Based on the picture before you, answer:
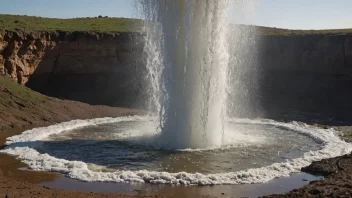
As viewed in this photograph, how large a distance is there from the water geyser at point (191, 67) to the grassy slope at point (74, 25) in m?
23.2

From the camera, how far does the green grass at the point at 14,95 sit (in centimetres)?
3300

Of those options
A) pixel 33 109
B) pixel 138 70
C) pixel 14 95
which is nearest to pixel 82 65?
pixel 138 70

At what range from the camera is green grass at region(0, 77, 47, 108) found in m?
33.0

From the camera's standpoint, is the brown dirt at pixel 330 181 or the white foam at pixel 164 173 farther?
the white foam at pixel 164 173

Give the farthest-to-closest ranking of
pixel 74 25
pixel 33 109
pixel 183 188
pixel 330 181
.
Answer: pixel 74 25, pixel 33 109, pixel 183 188, pixel 330 181

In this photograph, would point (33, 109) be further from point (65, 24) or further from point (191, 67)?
point (65, 24)

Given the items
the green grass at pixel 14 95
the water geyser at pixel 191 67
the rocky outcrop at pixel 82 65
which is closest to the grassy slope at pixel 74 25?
the rocky outcrop at pixel 82 65

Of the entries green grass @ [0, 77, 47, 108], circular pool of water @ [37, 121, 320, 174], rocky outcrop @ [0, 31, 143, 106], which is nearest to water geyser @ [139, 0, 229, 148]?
circular pool of water @ [37, 121, 320, 174]

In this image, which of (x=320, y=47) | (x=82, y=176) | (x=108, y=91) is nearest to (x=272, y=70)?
(x=320, y=47)

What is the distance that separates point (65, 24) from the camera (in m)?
51.9

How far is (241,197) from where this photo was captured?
14648 millimetres

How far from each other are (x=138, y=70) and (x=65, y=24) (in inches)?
467

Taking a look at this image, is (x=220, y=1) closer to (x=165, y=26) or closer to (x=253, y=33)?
(x=165, y=26)

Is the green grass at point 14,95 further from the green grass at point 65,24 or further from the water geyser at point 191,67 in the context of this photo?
the water geyser at point 191,67
